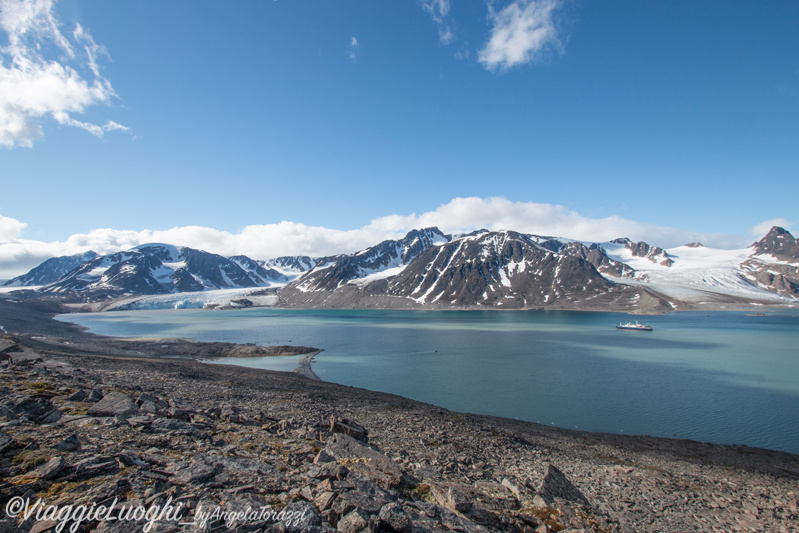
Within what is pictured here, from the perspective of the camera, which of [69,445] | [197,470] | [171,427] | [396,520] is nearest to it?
[396,520]

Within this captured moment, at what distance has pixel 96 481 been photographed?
7.05 m

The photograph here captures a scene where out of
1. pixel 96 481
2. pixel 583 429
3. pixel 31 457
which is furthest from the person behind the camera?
pixel 583 429

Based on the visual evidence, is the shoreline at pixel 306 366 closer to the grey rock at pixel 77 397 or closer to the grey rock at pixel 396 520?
the grey rock at pixel 77 397

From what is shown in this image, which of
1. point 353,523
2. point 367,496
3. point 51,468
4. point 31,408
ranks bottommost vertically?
point 367,496

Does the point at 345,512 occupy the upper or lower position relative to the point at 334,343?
upper

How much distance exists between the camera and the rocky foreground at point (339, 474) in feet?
21.5

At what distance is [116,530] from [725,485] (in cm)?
2238

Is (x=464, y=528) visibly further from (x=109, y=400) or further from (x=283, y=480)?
(x=109, y=400)

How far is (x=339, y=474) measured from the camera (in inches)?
362

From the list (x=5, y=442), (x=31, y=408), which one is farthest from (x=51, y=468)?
(x=31, y=408)

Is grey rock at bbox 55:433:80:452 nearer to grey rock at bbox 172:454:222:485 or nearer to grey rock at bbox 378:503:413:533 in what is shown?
grey rock at bbox 172:454:222:485

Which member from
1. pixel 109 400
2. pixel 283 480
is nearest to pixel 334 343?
pixel 109 400

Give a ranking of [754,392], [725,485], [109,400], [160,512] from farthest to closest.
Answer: [754,392], [725,485], [109,400], [160,512]

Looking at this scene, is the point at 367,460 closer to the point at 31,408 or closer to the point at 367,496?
the point at 367,496
